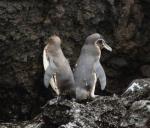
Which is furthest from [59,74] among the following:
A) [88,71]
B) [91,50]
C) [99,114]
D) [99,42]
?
[99,114]

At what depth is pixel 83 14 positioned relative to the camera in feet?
35.7

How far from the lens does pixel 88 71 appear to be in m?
9.42

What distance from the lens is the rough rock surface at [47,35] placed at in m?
10.5

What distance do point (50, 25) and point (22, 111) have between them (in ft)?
5.25

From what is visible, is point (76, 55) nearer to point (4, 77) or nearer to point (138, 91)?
point (4, 77)

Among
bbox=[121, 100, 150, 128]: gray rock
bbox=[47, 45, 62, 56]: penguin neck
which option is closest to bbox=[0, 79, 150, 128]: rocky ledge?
bbox=[121, 100, 150, 128]: gray rock

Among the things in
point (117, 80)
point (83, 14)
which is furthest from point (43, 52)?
point (117, 80)

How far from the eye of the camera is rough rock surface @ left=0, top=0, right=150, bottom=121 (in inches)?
412

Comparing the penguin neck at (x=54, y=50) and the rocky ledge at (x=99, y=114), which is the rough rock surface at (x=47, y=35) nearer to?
the penguin neck at (x=54, y=50)

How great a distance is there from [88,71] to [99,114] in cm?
123

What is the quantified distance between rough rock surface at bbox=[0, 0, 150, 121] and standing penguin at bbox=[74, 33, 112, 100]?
124 cm

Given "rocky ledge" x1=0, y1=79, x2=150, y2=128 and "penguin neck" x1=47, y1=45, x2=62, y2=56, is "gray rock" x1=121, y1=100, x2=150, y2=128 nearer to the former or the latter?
"rocky ledge" x1=0, y1=79, x2=150, y2=128

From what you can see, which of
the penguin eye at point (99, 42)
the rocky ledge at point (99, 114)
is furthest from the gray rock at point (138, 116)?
the penguin eye at point (99, 42)

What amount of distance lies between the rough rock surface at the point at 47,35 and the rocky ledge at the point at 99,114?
207cm
